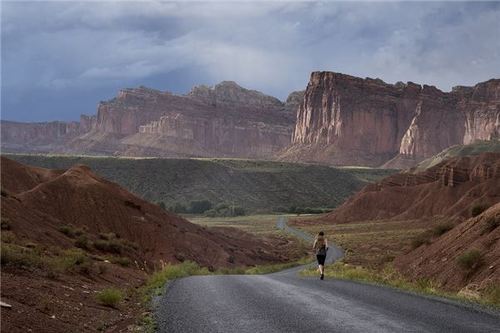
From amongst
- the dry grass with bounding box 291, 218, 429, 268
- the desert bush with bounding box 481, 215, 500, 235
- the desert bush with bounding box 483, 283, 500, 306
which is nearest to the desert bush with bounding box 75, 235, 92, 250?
the dry grass with bounding box 291, 218, 429, 268

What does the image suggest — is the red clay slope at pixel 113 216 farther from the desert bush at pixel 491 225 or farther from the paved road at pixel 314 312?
the paved road at pixel 314 312

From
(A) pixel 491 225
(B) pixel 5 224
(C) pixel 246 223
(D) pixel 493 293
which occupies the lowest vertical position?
(C) pixel 246 223

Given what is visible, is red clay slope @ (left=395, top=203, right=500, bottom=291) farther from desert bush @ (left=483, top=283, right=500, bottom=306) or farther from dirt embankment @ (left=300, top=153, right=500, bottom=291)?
desert bush @ (left=483, top=283, right=500, bottom=306)

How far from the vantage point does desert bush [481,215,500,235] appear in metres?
27.0

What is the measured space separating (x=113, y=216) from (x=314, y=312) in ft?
142

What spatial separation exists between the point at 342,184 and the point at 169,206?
71.0m

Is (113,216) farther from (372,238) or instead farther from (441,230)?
(372,238)

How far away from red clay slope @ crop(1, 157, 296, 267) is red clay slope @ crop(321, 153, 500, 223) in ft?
130

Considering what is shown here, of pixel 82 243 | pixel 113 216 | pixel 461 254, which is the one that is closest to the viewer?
pixel 461 254

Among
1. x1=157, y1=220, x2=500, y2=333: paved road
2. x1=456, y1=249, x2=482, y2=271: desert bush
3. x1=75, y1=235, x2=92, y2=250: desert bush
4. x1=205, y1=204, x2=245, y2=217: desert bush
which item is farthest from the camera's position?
x1=205, y1=204, x2=245, y2=217: desert bush

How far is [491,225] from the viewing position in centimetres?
2719

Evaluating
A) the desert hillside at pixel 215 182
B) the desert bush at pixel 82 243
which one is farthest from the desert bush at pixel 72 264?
the desert hillside at pixel 215 182

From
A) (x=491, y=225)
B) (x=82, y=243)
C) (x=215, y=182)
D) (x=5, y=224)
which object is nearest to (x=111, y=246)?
(x=82, y=243)

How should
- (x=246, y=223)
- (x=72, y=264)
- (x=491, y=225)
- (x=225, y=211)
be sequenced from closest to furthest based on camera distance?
(x=72, y=264), (x=491, y=225), (x=246, y=223), (x=225, y=211)
